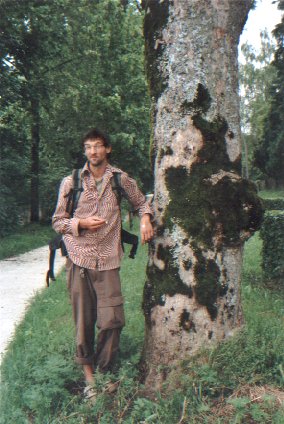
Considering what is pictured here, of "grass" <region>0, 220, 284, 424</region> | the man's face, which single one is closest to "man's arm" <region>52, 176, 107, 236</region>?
the man's face

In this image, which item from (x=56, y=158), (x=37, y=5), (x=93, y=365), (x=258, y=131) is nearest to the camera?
(x=93, y=365)

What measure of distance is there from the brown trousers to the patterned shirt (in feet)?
A: 0.31

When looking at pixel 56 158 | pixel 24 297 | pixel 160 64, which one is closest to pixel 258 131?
pixel 56 158

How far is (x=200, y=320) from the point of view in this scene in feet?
13.3

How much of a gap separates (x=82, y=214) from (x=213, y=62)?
4.77 feet

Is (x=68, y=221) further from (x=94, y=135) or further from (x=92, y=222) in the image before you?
(x=94, y=135)

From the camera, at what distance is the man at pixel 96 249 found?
13.7 ft

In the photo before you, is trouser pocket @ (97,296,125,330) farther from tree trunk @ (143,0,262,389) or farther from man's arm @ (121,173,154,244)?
man's arm @ (121,173,154,244)

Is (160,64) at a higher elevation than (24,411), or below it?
higher

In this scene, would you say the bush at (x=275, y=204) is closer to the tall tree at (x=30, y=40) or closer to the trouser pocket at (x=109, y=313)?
the tall tree at (x=30, y=40)

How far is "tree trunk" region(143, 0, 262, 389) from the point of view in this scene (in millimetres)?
4074

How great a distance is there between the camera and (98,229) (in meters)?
4.20

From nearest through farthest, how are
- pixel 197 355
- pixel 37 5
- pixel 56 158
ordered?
pixel 197 355
pixel 37 5
pixel 56 158

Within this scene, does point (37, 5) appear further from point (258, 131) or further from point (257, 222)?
point (258, 131)
